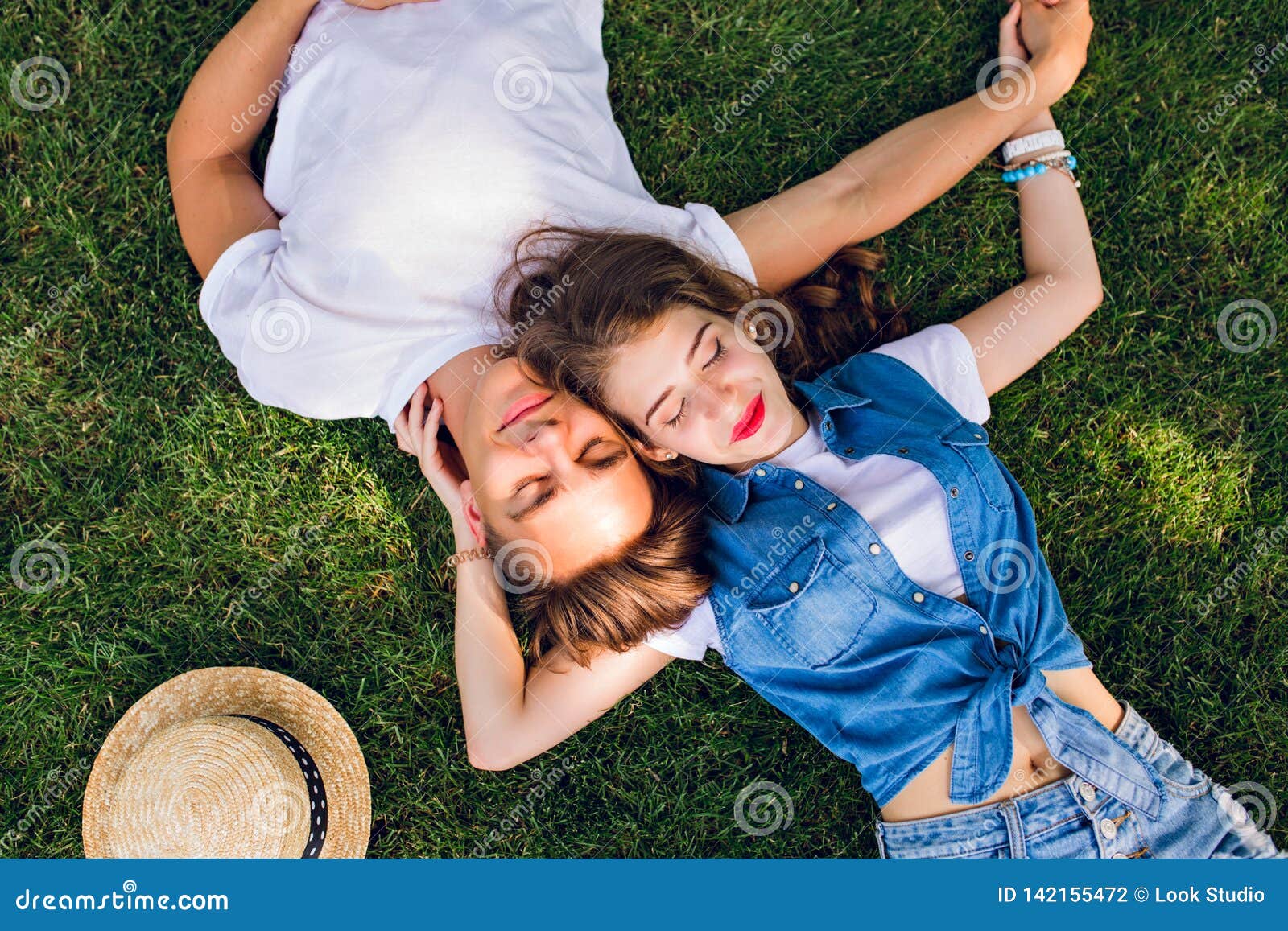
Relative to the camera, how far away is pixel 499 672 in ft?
11.1

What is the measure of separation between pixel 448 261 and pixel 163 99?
1.72 metres

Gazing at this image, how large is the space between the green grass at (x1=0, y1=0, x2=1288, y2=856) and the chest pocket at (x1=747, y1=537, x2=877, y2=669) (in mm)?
773

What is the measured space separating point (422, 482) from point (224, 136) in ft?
5.07

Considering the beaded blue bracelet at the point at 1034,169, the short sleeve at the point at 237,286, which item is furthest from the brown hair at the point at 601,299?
the beaded blue bracelet at the point at 1034,169

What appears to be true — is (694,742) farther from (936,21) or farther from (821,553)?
(936,21)

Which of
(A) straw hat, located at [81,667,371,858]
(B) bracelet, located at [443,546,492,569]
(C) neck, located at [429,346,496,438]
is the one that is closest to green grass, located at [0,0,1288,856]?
(A) straw hat, located at [81,667,371,858]

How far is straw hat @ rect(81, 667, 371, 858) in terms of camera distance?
3.06m

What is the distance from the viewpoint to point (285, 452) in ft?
12.7

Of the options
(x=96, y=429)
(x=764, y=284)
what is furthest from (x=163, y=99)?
(x=764, y=284)

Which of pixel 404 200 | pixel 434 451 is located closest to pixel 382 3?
pixel 404 200

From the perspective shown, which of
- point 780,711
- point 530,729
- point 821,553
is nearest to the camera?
point 821,553

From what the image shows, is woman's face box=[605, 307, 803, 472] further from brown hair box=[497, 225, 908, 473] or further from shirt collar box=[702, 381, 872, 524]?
shirt collar box=[702, 381, 872, 524]

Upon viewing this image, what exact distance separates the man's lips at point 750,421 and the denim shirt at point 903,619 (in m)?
0.28

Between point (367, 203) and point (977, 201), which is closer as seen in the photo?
point (367, 203)
